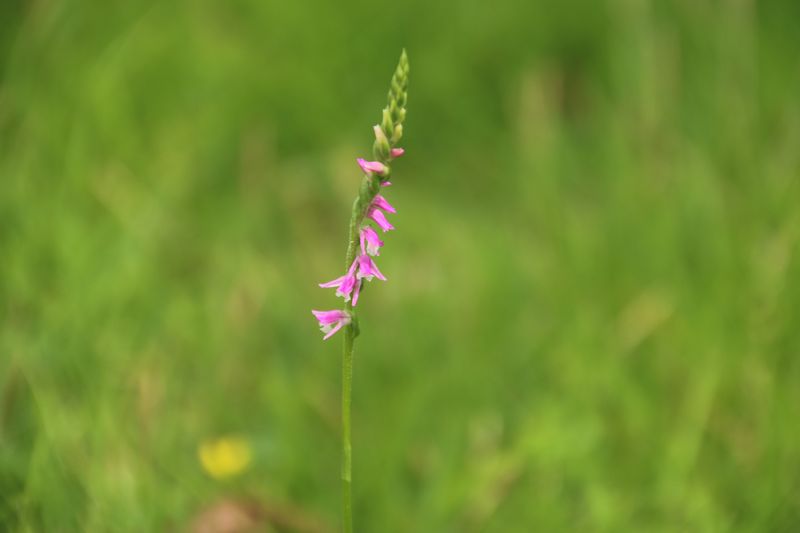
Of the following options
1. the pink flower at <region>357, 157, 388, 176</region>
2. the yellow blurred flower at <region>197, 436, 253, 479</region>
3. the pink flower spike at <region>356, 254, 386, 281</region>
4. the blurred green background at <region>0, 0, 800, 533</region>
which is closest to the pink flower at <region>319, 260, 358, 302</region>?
the pink flower spike at <region>356, 254, 386, 281</region>

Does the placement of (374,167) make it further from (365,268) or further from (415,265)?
(415,265)

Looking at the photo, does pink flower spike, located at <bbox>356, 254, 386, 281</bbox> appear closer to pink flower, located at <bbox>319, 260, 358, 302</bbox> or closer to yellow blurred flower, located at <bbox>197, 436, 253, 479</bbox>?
pink flower, located at <bbox>319, 260, 358, 302</bbox>

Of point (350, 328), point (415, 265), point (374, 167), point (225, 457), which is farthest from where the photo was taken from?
point (415, 265)

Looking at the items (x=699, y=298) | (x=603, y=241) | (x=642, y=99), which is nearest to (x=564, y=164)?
(x=642, y=99)

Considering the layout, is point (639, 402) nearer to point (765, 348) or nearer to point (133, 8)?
point (765, 348)

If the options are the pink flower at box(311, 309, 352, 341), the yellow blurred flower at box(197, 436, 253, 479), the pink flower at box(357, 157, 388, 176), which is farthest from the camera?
the yellow blurred flower at box(197, 436, 253, 479)

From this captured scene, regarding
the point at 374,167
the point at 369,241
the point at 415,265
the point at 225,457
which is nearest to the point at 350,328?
the point at 369,241
